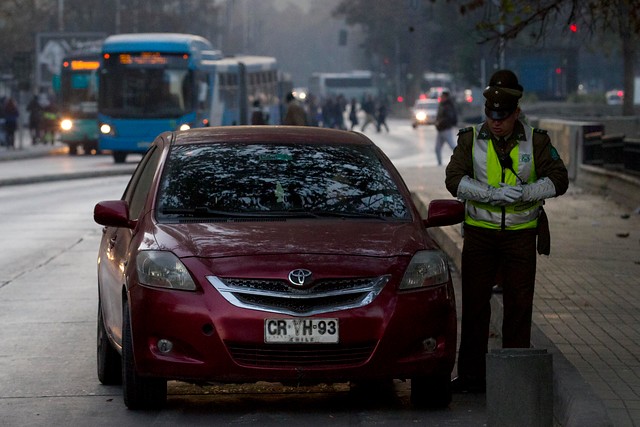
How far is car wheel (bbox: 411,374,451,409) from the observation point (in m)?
8.10

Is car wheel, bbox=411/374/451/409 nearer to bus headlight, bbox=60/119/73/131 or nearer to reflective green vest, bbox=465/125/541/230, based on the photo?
reflective green vest, bbox=465/125/541/230

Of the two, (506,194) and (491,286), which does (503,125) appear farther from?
(491,286)

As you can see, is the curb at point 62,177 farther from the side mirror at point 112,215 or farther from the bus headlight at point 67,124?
the side mirror at point 112,215

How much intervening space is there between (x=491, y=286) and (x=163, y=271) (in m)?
1.84

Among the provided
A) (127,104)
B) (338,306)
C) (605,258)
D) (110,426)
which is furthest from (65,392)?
(127,104)

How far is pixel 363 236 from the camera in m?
8.09

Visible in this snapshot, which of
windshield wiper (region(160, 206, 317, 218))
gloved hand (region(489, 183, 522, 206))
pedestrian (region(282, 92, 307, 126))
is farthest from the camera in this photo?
pedestrian (region(282, 92, 307, 126))

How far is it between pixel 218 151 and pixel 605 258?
6.83 meters

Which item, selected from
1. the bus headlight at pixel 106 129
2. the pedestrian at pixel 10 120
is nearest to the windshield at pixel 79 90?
the pedestrian at pixel 10 120

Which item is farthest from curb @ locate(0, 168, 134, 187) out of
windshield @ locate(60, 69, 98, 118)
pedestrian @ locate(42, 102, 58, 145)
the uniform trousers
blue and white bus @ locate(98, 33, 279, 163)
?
the uniform trousers

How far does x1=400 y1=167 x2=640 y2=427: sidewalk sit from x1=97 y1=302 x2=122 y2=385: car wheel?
2.32 m

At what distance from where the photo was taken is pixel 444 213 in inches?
335

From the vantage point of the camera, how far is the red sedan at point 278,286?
7.63 m

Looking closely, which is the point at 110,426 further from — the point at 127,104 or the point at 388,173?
the point at 127,104
